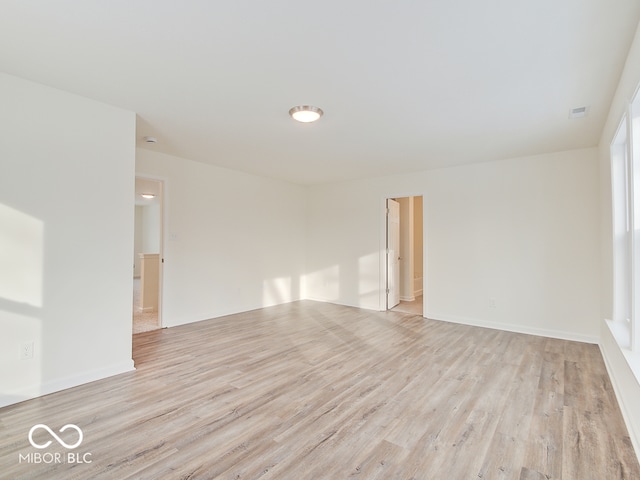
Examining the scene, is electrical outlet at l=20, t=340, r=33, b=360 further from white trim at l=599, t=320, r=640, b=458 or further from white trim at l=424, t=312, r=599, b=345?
white trim at l=424, t=312, r=599, b=345

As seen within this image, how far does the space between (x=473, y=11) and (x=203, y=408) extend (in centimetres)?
313

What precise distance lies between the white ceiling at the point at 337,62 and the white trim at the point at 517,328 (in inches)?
98.1

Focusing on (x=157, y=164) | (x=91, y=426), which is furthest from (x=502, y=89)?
(x=157, y=164)

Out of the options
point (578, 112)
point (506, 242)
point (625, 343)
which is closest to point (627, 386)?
point (625, 343)

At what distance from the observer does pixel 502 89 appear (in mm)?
2605

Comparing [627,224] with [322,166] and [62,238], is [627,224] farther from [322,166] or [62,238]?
[62,238]

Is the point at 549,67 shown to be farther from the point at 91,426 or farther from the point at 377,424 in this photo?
the point at 91,426

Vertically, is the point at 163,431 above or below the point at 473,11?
below

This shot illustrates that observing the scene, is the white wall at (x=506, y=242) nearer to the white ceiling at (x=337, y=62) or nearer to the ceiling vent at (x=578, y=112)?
the white ceiling at (x=337, y=62)

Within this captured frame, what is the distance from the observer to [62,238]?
107 inches

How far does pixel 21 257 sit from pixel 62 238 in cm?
30

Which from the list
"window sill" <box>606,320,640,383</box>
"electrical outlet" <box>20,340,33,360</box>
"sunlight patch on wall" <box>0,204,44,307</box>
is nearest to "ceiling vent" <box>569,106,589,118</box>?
"window sill" <box>606,320,640,383</box>

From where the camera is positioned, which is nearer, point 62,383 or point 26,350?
point 26,350

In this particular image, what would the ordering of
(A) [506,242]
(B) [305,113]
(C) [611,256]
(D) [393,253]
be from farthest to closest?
(D) [393,253] → (A) [506,242] → (C) [611,256] → (B) [305,113]
